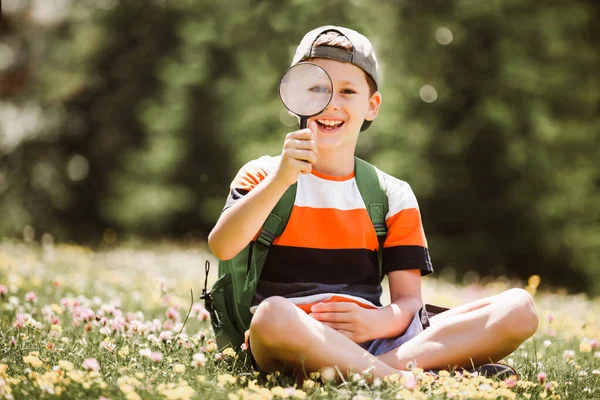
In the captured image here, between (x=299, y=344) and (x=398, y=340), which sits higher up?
(x=299, y=344)

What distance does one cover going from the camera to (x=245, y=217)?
3.20 meters

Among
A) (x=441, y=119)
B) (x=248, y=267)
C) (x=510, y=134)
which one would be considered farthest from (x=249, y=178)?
(x=441, y=119)

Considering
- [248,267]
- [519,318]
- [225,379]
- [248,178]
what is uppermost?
[248,178]

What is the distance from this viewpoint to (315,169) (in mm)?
3680

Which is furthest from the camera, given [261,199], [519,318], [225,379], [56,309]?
[56,309]

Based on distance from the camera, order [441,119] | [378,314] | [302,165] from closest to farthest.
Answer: [302,165], [378,314], [441,119]

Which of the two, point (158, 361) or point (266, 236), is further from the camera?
point (266, 236)

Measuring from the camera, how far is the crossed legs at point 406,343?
3.05m

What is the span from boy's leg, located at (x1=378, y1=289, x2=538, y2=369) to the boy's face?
3.29 ft

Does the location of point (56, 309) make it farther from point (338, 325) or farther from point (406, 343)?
point (406, 343)

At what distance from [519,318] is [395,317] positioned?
0.56 meters

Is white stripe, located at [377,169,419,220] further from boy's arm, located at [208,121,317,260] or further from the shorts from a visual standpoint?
boy's arm, located at [208,121,317,260]

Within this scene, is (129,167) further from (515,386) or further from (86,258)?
(515,386)

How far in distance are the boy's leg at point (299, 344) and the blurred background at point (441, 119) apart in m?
9.41
